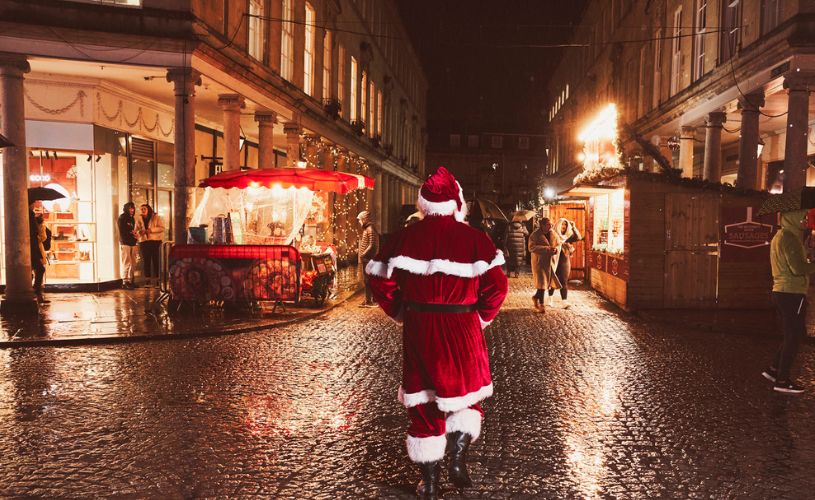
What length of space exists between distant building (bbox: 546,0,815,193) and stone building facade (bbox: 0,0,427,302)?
996cm

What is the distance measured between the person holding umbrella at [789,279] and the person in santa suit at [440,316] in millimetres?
4268

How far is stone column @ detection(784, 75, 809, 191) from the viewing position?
590 inches

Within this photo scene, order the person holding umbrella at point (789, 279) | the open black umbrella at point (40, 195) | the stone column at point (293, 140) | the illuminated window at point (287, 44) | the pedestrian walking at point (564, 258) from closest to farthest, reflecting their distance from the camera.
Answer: the person holding umbrella at point (789, 279), the open black umbrella at point (40, 195), the pedestrian walking at point (564, 258), the illuminated window at point (287, 44), the stone column at point (293, 140)

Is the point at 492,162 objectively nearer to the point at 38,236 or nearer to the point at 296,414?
the point at 38,236

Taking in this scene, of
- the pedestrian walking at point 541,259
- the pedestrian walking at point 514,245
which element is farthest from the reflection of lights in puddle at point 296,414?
the pedestrian walking at point 514,245

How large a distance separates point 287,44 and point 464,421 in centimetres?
1880

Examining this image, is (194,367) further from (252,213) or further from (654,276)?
(654,276)

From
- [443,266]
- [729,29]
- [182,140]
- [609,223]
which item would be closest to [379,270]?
[443,266]

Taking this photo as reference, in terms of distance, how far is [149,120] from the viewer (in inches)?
685

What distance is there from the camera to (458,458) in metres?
4.27

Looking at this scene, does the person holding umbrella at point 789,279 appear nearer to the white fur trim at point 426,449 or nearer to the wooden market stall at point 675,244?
the white fur trim at point 426,449

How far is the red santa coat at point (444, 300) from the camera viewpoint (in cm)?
400

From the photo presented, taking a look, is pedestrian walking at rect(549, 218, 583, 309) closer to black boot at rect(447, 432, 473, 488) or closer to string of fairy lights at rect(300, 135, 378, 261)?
black boot at rect(447, 432, 473, 488)

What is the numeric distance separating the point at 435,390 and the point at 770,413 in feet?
12.7
